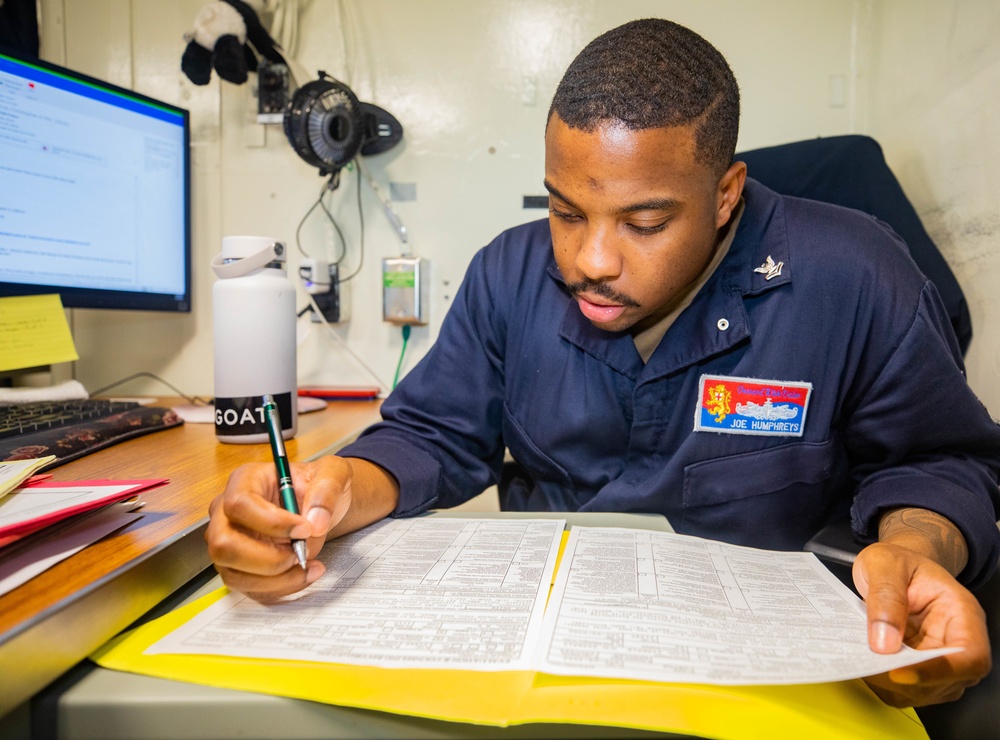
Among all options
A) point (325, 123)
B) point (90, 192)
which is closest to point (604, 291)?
point (325, 123)

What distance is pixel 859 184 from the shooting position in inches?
44.7

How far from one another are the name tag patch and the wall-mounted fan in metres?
0.94

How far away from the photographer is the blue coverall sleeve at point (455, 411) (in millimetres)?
858

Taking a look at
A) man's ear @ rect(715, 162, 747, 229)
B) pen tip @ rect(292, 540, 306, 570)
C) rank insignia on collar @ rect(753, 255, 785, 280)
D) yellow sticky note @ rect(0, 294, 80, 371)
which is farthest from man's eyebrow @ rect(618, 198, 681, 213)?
yellow sticky note @ rect(0, 294, 80, 371)

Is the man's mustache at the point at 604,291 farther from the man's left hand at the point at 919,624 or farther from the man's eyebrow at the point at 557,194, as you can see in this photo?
the man's left hand at the point at 919,624

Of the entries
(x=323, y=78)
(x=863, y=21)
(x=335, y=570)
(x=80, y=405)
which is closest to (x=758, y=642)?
(x=335, y=570)

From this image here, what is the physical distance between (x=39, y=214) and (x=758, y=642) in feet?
3.99

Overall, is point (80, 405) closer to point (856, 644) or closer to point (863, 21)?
point (856, 644)

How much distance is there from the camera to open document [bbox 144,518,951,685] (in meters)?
0.43

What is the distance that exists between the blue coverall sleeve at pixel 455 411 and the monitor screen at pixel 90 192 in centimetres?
65

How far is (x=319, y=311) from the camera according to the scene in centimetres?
149

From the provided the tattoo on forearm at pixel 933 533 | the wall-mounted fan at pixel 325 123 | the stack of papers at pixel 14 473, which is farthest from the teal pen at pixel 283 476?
the wall-mounted fan at pixel 325 123

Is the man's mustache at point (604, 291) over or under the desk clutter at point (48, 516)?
over

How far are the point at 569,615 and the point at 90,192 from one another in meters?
1.15
